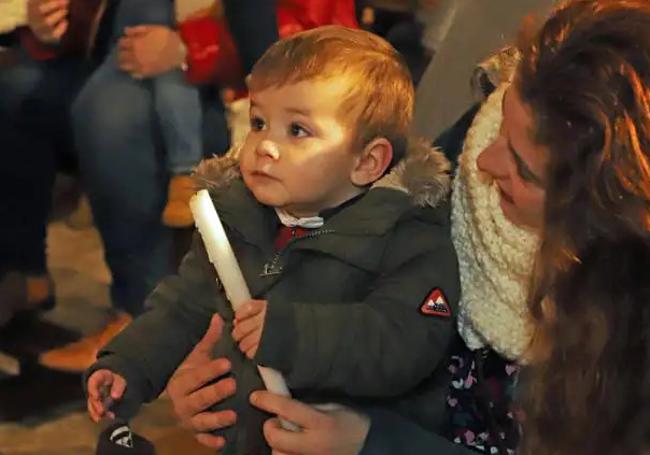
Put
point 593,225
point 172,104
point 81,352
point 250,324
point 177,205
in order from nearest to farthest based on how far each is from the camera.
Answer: point 593,225 < point 250,324 < point 172,104 < point 81,352 < point 177,205

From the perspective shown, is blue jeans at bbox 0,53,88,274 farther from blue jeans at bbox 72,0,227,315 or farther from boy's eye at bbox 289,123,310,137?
boy's eye at bbox 289,123,310,137

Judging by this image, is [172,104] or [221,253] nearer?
[221,253]

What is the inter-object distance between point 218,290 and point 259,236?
8 cm

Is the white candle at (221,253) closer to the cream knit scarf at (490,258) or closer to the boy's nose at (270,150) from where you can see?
the boy's nose at (270,150)

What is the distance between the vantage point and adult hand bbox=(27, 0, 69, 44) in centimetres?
211

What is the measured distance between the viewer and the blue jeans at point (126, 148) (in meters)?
2.08

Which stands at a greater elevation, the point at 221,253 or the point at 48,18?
the point at 221,253

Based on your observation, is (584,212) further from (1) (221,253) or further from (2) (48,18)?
(2) (48,18)

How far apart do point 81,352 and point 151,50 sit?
60 centimetres

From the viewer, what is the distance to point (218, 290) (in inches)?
46.4

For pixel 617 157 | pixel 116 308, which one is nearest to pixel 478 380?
pixel 617 157

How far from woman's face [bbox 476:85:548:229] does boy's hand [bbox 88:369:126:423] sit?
0.45 meters

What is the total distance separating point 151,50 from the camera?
2.06 metres

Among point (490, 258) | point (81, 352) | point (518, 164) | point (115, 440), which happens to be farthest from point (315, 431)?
point (81, 352)
